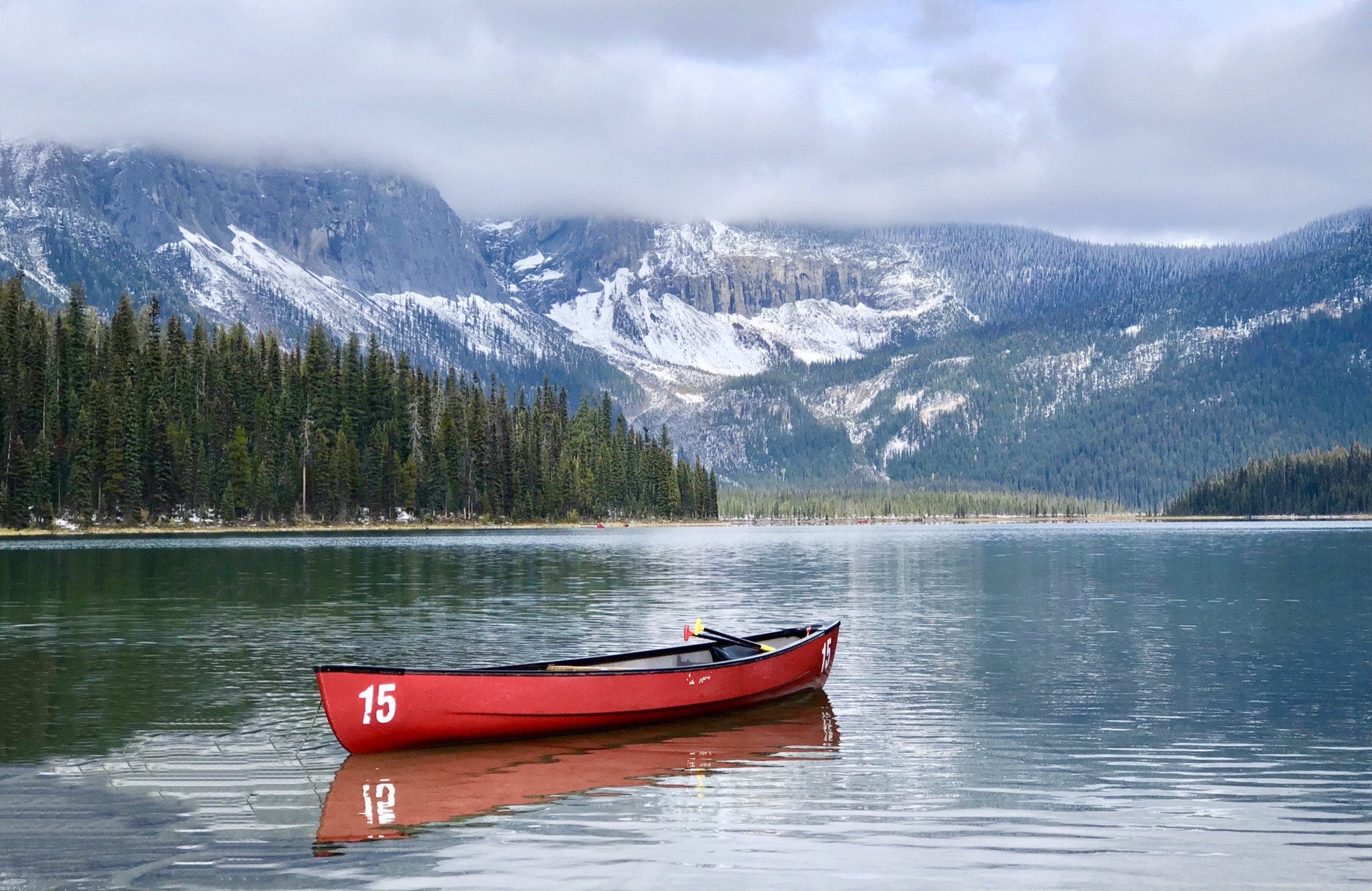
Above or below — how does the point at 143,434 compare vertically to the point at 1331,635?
above

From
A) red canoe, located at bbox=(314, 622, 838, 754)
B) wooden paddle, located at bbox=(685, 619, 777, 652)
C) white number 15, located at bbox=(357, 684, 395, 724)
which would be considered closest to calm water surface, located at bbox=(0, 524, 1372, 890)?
red canoe, located at bbox=(314, 622, 838, 754)

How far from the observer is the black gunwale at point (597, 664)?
30.3m

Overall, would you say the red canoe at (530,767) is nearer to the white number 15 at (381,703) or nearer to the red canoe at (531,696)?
the red canoe at (531,696)

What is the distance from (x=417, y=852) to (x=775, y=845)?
6.78 meters

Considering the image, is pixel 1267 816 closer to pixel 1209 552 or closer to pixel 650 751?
pixel 650 751

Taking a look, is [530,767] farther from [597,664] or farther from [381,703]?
[597,664]

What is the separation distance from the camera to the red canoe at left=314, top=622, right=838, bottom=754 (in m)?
30.5

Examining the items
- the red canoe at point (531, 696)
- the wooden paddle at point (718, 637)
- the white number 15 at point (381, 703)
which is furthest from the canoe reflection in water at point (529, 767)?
the wooden paddle at point (718, 637)

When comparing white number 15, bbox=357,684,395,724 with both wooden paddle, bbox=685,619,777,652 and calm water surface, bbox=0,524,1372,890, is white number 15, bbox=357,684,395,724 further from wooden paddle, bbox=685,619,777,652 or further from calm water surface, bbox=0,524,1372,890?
wooden paddle, bbox=685,619,777,652

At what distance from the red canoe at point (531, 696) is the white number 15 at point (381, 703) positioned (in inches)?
0.8

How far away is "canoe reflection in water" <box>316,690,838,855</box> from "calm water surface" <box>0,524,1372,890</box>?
0.11m

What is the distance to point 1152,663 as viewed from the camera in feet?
158

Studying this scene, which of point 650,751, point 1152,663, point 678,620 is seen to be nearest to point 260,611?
point 678,620

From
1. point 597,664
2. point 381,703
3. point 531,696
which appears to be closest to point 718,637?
point 597,664
